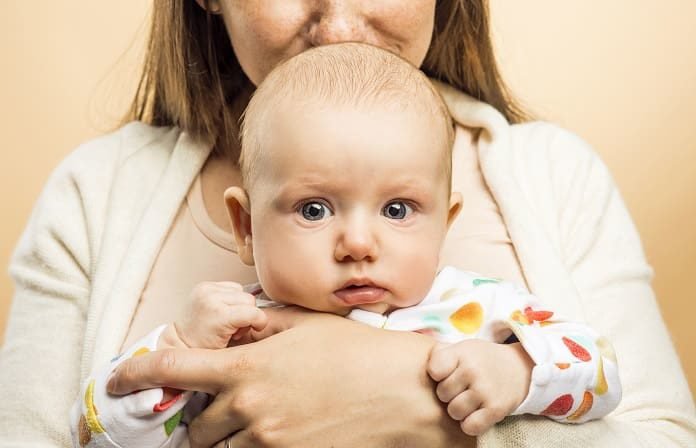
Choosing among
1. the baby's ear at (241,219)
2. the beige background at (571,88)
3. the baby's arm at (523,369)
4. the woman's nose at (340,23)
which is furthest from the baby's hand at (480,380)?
the beige background at (571,88)

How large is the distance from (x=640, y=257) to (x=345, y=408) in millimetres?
710

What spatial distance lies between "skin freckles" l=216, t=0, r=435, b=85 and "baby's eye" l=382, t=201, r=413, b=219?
1.18 feet

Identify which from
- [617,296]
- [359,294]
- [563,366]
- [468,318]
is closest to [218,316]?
[359,294]

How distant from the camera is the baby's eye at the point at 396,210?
4.51ft

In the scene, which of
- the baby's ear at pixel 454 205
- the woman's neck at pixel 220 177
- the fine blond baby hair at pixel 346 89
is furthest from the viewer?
the woman's neck at pixel 220 177

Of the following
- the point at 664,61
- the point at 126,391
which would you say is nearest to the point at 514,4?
the point at 664,61

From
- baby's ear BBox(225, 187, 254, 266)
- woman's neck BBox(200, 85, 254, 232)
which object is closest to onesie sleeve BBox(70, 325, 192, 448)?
baby's ear BBox(225, 187, 254, 266)

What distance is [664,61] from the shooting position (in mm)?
2797

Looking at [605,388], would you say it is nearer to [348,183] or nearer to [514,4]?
[348,183]

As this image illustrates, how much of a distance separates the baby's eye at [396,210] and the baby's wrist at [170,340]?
346 mm

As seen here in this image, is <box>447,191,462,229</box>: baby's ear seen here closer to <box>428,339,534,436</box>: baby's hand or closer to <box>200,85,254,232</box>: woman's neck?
<box>428,339,534,436</box>: baby's hand

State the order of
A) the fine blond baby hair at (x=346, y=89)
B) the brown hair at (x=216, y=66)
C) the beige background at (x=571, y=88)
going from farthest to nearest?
the beige background at (x=571, y=88) → the brown hair at (x=216, y=66) → the fine blond baby hair at (x=346, y=89)

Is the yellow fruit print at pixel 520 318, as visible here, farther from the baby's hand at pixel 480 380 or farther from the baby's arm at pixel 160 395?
the baby's arm at pixel 160 395

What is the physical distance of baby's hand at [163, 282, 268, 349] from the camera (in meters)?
1.38
